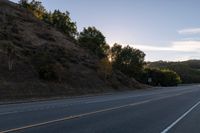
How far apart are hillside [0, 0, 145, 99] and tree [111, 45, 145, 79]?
71.8 ft

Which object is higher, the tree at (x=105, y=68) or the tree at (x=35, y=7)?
the tree at (x=35, y=7)

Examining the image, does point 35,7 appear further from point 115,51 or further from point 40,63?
point 40,63

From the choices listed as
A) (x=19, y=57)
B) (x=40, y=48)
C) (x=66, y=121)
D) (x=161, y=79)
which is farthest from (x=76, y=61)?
(x=161, y=79)

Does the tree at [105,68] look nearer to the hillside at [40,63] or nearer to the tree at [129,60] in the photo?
the hillside at [40,63]

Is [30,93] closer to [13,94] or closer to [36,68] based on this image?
[13,94]

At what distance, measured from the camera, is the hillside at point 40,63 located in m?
46.2

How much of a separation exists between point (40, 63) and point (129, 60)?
5397 centimetres

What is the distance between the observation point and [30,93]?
4228cm

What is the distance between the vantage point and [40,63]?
184 feet

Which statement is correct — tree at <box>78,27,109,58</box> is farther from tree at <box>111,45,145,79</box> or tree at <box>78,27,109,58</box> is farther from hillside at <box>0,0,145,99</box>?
hillside at <box>0,0,145,99</box>

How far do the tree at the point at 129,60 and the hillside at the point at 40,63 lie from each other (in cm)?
2187

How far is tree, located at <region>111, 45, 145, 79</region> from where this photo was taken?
106250 mm

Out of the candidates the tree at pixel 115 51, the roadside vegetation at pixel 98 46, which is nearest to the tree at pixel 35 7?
the roadside vegetation at pixel 98 46

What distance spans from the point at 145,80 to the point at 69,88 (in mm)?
71487
